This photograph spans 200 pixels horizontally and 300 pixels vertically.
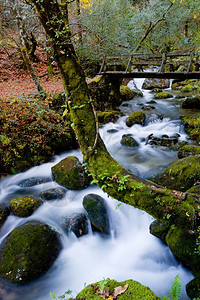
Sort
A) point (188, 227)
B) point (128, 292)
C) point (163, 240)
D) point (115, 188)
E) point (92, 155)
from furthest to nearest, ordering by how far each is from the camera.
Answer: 1. point (163, 240)
2. point (92, 155)
3. point (115, 188)
4. point (188, 227)
5. point (128, 292)

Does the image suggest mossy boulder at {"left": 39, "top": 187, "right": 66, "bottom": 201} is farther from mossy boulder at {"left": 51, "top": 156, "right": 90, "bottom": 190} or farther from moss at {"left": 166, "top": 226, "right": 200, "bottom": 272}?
moss at {"left": 166, "top": 226, "right": 200, "bottom": 272}

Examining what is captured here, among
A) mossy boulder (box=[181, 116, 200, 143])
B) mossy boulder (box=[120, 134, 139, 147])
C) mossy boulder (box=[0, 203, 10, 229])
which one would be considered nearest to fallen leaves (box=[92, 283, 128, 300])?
mossy boulder (box=[0, 203, 10, 229])

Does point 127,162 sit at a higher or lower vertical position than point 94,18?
lower

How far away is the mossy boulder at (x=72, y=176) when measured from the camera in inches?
259

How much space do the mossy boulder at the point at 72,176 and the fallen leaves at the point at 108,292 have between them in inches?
179

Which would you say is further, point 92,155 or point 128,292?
point 92,155

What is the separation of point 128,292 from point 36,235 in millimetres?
3177

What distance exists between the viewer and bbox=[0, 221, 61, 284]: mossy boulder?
4098 mm

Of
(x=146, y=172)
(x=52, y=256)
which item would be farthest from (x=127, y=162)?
(x=52, y=256)

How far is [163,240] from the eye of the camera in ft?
14.9

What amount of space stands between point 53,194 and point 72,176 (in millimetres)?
839

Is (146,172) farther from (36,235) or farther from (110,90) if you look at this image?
(110,90)

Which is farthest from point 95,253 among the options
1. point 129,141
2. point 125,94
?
point 125,94

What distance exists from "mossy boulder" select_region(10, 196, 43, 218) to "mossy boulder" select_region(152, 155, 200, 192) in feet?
12.5
